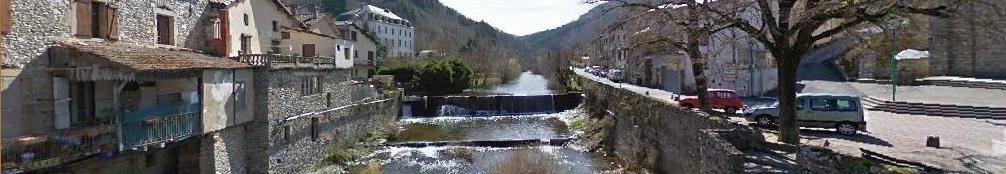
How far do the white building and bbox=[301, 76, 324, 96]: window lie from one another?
69157 millimetres

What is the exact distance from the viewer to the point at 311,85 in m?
27.4

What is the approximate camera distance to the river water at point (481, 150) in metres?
25.5

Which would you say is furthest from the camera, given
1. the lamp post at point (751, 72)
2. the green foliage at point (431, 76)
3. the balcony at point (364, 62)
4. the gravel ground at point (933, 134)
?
the green foliage at point (431, 76)

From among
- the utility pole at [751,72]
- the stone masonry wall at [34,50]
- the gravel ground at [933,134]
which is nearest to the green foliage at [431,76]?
the utility pole at [751,72]

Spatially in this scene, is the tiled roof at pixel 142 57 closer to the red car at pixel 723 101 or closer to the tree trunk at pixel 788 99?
the tree trunk at pixel 788 99

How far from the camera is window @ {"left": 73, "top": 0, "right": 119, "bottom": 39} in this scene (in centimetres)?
1631

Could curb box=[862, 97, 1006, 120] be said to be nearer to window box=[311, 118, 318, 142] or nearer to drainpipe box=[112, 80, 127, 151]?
window box=[311, 118, 318, 142]

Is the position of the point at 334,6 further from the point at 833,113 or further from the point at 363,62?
the point at 833,113

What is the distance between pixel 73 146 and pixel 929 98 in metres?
33.7

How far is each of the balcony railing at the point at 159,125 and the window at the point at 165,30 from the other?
370 cm

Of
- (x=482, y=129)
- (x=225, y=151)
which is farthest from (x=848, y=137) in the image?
(x=482, y=129)

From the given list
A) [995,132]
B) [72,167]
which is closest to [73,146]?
[72,167]

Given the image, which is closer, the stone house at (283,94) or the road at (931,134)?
the road at (931,134)

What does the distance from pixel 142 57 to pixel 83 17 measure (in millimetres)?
1806
